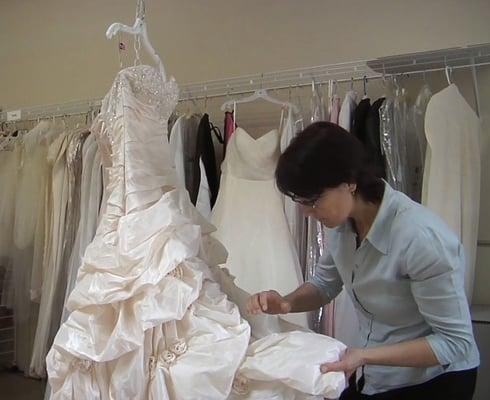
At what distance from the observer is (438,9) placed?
2.26m

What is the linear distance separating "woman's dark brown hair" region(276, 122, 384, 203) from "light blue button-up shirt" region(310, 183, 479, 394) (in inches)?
5.2

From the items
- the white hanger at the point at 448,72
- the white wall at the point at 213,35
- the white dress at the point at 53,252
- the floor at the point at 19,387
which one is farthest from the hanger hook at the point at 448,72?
the floor at the point at 19,387

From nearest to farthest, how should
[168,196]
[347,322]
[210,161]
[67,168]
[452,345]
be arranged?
Answer: [452,345] < [168,196] < [347,322] < [210,161] < [67,168]

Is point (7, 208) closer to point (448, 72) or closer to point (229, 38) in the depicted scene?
point (229, 38)

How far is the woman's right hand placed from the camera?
1.33 metres

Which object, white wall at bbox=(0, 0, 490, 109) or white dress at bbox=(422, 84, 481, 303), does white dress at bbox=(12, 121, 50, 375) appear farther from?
white dress at bbox=(422, 84, 481, 303)

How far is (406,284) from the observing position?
1.16 m

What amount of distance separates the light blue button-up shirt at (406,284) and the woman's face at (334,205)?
0.07 meters

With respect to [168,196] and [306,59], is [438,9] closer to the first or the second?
Answer: [306,59]

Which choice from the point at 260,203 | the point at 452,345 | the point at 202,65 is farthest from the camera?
the point at 202,65

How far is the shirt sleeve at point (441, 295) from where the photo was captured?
1.07m

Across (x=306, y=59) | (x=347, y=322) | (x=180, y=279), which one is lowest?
(x=347, y=322)

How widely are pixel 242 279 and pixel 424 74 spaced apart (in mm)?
1163

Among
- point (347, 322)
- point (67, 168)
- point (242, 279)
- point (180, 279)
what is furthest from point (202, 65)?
point (180, 279)
